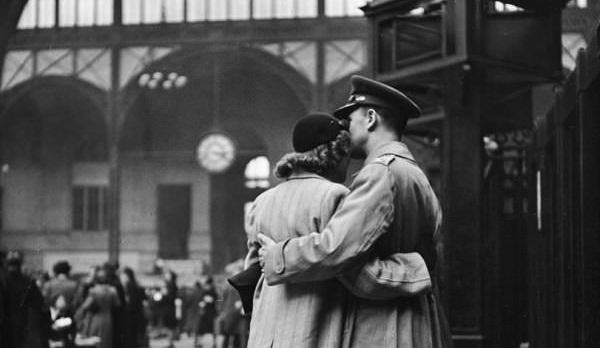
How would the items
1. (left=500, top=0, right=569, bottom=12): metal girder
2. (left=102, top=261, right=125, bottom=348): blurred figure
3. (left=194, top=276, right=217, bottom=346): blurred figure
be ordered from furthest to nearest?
(left=194, top=276, right=217, bottom=346): blurred figure < (left=102, top=261, right=125, bottom=348): blurred figure < (left=500, top=0, right=569, bottom=12): metal girder

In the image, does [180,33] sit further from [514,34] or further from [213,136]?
[514,34]

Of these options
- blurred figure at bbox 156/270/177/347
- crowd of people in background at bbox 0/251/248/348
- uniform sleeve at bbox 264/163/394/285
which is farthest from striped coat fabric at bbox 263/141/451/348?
blurred figure at bbox 156/270/177/347

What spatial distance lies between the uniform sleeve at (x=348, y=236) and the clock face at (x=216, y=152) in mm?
24736

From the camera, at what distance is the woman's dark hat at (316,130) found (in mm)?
3680

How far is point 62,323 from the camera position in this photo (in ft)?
40.3

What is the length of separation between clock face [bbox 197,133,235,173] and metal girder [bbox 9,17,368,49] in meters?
2.82

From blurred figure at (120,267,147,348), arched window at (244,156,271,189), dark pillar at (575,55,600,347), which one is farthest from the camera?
arched window at (244,156,271,189)

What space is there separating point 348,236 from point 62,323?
9.71 meters

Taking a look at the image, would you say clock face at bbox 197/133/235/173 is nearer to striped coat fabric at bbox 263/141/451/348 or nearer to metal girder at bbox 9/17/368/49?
metal girder at bbox 9/17/368/49

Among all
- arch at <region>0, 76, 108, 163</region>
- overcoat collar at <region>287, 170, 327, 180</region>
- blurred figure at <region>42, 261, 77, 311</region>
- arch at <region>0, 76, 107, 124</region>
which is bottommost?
blurred figure at <region>42, 261, 77, 311</region>

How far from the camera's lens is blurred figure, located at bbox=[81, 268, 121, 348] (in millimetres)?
13031

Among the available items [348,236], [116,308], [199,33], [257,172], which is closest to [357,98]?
[348,236]

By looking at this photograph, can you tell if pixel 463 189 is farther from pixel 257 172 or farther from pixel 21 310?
pixel 257 172

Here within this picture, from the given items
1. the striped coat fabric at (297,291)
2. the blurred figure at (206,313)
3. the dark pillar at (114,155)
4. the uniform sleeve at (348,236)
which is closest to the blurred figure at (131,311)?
the blurred figure at (206,313)
